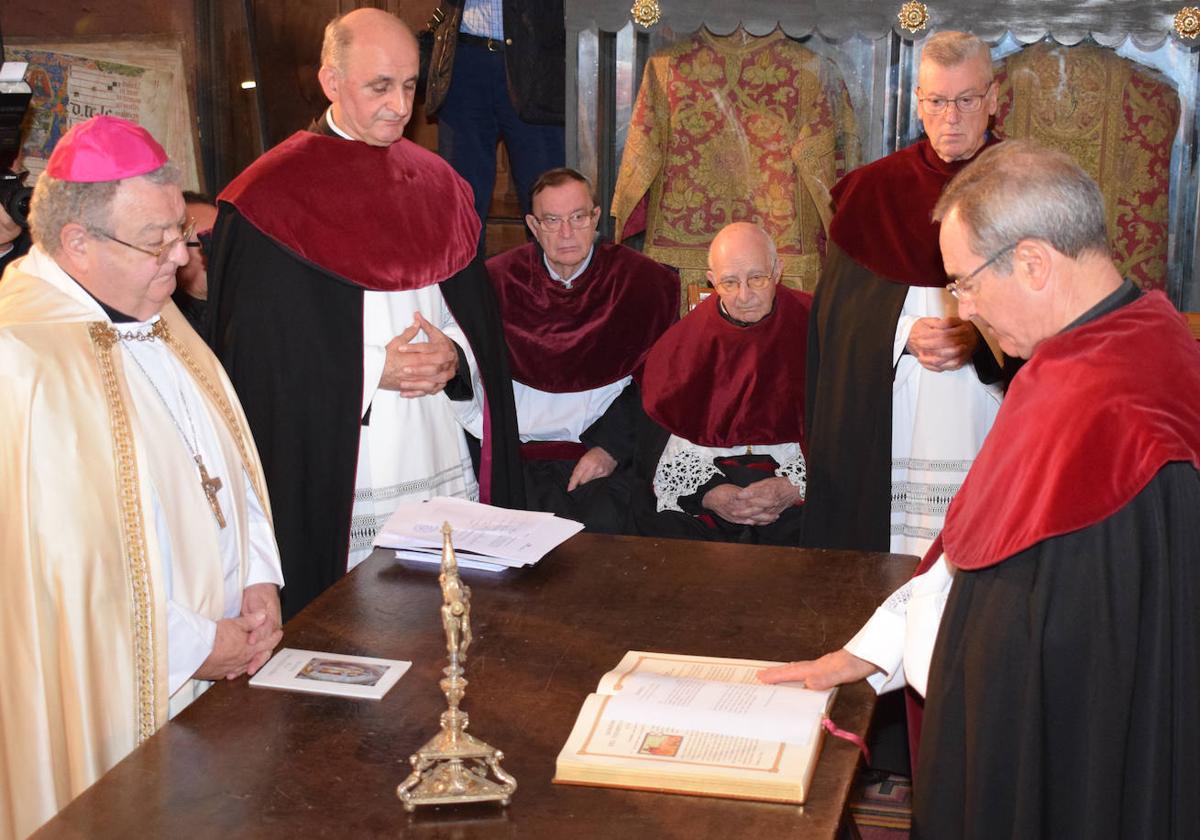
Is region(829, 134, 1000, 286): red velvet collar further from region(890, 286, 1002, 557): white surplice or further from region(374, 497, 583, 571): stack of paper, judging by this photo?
region(374, 497, 583, 571): stack of paper

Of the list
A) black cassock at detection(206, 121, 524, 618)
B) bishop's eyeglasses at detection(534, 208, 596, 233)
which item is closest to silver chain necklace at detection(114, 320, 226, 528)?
black cassock at detection(206, 121, 524, 618)

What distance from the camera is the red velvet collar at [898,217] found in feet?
15.4

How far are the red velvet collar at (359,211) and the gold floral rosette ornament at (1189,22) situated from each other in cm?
343

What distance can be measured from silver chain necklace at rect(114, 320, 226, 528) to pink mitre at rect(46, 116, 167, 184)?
346mm

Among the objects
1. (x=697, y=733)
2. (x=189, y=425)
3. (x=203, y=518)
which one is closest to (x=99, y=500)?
(x=203, y=518)

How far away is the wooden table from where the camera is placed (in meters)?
2.06

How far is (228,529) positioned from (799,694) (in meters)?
1.44

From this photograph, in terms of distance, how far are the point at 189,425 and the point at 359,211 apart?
4.64 ft

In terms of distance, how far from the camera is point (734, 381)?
5012mm

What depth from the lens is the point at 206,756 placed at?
2264 mm

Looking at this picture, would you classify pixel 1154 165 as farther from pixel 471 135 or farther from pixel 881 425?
pixel 471 135

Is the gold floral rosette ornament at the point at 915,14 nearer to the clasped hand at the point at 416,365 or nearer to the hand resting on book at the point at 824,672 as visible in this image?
the clasped hand at the point at 416,365

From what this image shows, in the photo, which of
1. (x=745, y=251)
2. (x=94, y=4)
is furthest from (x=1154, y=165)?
(x=94, y=4)

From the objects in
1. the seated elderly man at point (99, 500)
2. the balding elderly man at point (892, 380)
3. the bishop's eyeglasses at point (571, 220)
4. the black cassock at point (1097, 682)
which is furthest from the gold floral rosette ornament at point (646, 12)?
the black cassock at point (1097, 682)
